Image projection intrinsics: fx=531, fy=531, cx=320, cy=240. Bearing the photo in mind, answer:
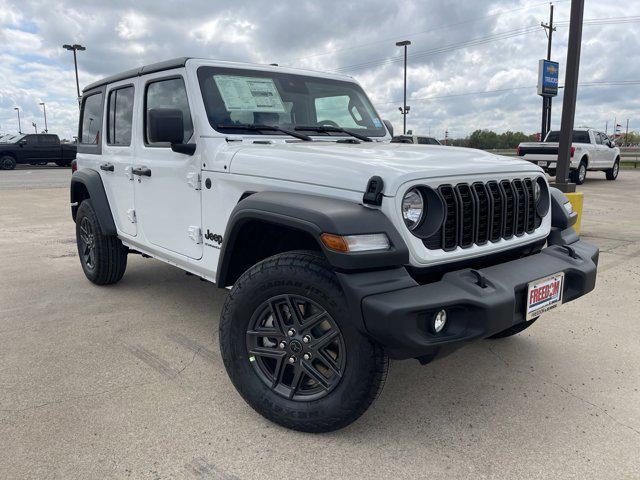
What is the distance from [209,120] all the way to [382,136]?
1.45 meters

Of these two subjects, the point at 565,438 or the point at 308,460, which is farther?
the point at 565,438

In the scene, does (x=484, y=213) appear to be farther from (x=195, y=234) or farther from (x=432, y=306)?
(x=195, y=234)

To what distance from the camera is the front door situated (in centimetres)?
343

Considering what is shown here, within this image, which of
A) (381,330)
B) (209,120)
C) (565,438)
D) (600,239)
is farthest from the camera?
(600,239)

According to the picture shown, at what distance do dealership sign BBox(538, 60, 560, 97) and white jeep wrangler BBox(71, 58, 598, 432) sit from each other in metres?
16.9

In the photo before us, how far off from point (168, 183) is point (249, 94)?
824mm

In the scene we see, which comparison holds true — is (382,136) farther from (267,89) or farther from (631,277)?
(631,277)

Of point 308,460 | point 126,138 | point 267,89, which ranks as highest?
point 267,89

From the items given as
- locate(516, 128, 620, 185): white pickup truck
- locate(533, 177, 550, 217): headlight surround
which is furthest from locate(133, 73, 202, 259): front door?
locate(516, 128, 620, 185): white pickup truck

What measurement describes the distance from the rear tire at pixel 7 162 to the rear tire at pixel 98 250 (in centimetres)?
2251

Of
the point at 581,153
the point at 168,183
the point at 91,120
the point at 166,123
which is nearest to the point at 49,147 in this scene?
the point at 581,153

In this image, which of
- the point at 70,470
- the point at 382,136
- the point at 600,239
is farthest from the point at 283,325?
the point at 600,239

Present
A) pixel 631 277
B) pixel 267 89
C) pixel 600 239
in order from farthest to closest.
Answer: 1. pixel 600 239
2. pixel 631 277
3. pixel 267 89

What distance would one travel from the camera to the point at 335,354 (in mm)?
2574
